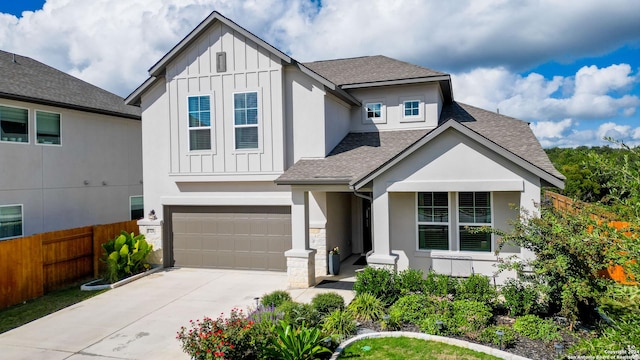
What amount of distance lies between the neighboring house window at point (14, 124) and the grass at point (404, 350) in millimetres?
12984

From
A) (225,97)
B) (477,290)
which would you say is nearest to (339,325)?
(477,290)

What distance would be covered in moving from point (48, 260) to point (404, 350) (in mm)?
10851

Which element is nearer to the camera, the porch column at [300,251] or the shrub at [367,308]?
the shrub at [367,308]

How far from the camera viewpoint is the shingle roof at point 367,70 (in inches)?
613

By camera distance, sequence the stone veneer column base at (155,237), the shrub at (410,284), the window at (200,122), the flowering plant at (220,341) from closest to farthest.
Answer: the flowering plant at (220,341) → the shrub at (410,284) → the window at (200,122) → the stone veneer column base at (155,237)

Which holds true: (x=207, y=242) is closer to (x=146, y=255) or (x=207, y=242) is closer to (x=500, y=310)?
(x=146, y=255)

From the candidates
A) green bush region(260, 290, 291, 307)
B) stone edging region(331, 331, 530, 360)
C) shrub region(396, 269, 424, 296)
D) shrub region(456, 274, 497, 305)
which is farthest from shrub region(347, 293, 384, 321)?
shrub region(456, 274, 497, 305)

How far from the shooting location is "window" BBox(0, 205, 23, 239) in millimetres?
13031

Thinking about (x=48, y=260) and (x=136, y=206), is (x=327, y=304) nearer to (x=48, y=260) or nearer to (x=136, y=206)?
(x=48, y=260)

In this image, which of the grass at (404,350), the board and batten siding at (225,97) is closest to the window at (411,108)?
the board and batten siding at (225,97)

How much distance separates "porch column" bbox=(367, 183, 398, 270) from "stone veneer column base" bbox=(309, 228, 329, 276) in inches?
110

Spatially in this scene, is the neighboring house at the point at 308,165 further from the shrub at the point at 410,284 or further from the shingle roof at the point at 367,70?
the shrub at the point at 410,284

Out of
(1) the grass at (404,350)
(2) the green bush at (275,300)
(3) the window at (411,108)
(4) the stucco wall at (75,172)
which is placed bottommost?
(1) the grass at (404,350)

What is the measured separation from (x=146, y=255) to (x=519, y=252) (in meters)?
11.9
